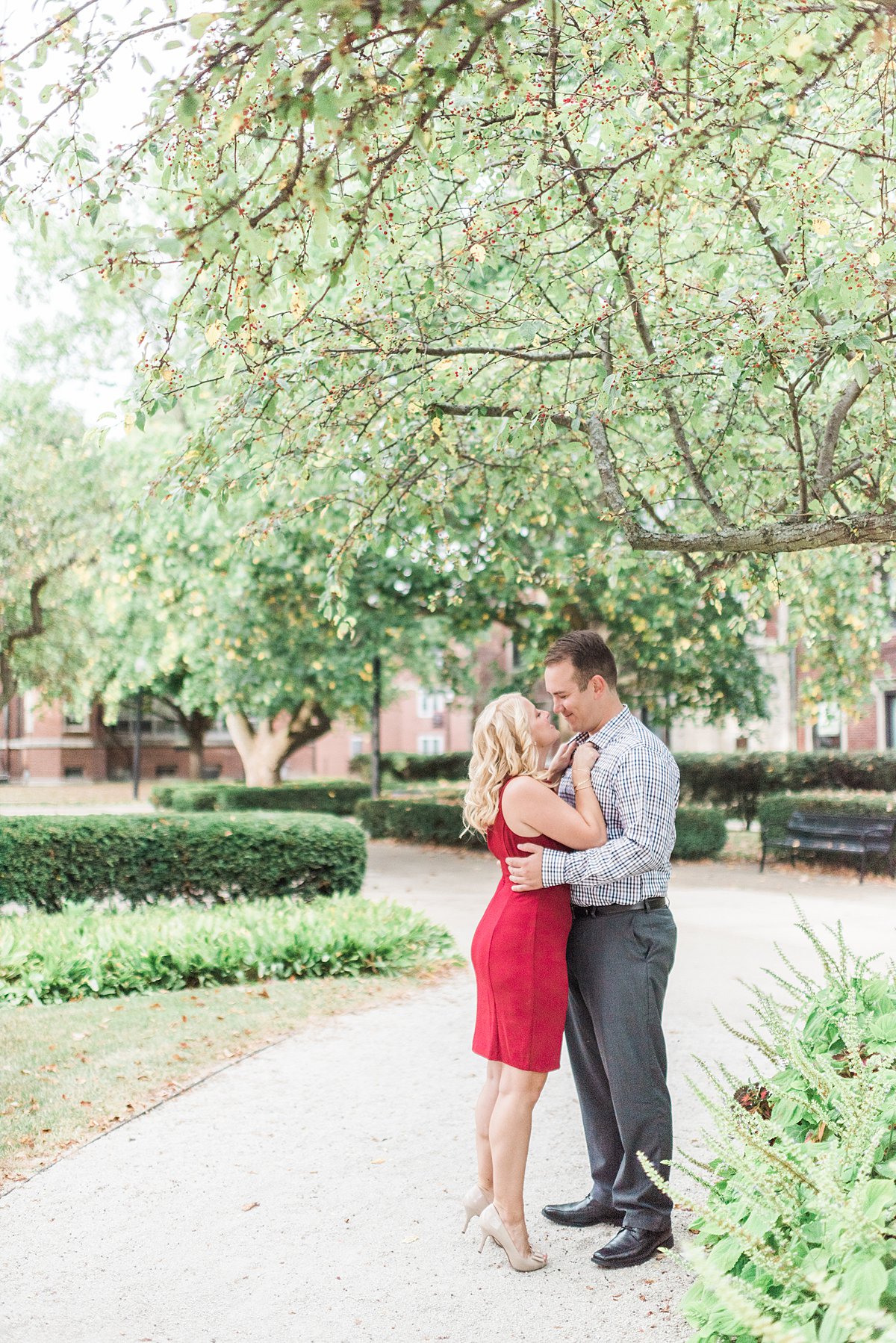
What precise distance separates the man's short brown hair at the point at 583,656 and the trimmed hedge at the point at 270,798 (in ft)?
64.5

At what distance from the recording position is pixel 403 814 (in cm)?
2053

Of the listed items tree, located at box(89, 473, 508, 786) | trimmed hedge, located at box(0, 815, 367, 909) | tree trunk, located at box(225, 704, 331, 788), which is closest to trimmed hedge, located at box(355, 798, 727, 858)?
tree, located at box(89, 473, 508, 786)

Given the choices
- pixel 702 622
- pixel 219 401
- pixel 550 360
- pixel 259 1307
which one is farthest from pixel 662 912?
pixel 702 622

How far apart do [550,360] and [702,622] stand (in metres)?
10.4

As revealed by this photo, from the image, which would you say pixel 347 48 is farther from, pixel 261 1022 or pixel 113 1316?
pixel 261 1022

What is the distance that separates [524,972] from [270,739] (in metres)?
21.8

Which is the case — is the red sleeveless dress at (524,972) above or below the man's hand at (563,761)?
below

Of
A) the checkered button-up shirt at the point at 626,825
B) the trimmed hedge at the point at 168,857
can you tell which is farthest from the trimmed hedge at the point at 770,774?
the checkered button-up shirt at the point at 626,825

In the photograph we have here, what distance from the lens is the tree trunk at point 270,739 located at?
24922 mm

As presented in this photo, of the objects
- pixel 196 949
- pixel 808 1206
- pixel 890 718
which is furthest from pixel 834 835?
pixel 808 1206

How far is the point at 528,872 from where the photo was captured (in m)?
3.87

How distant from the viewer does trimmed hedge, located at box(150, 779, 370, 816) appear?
24.4 meters

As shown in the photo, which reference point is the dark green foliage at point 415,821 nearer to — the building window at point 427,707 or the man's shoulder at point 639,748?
the man's shoulder at point 639,748

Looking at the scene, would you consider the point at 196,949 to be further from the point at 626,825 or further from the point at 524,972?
the point at 626,825
